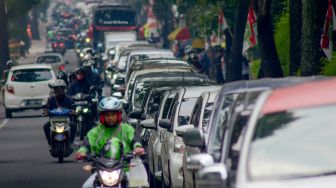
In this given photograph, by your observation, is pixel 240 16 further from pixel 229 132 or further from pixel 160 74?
pixel 229 132

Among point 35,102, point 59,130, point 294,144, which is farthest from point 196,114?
point 35,102

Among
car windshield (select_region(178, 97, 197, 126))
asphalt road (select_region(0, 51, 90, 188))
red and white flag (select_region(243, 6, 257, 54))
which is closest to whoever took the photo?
car windshield (select_region(178, 97, 197, 126))

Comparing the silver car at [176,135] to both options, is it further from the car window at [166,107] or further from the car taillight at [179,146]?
the car window at [166,107]

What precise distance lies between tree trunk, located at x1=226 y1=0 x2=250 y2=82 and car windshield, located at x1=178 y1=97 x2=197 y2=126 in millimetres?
23092

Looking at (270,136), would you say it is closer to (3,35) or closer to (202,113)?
(202,113)

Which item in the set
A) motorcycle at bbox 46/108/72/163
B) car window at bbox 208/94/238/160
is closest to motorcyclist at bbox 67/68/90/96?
motorcycle at bbox 46/108/72/163

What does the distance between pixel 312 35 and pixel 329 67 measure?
39.3 inches

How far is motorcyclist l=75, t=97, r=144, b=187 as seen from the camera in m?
14.6

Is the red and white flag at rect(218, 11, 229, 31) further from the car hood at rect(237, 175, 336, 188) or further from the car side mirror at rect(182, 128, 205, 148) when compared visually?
the car hood at rect(237, 175, 336, 188)

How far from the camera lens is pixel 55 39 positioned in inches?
4825

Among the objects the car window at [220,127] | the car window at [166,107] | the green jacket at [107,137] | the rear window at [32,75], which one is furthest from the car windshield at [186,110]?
the rear window at [32,75]

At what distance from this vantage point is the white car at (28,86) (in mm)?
43344

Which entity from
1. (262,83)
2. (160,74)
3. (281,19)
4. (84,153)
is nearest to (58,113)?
(160,74)

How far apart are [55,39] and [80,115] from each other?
90900 mm
